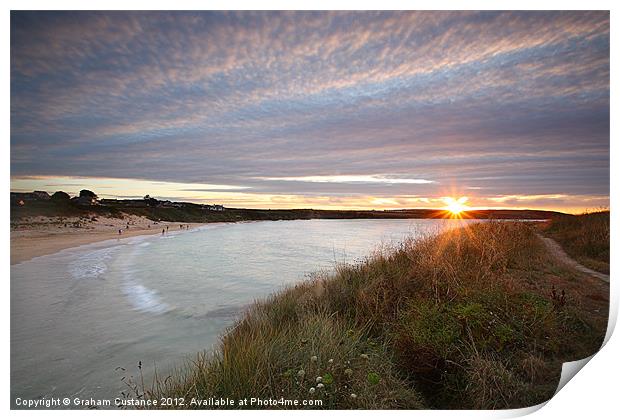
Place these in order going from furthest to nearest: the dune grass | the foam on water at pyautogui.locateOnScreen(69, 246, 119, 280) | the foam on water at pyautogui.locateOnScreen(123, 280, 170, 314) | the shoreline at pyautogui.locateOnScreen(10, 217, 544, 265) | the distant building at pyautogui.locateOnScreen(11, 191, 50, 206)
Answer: the foam on water at pyautogui.locateOnScreen(69, 246, 119, 280) → the foam on water at pyautogui.locateOnScreen(123, 280, 170, 314) → the shoreline at pyautogui.locateOnScreen(10, 217, 544, 265) → the distant building at pyautogui.locateOnScreen(11, 191, 50, 206) → the dune grass

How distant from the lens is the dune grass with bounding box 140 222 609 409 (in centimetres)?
222

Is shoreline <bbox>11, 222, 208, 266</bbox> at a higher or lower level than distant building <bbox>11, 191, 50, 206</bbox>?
lower

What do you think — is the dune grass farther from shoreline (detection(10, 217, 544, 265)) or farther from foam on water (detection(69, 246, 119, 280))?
foam on water (detection(69, 246, 119, 280))

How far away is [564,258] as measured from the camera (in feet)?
12.3

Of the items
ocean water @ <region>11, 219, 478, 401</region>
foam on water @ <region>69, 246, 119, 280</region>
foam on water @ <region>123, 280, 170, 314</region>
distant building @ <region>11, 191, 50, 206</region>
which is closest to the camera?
ocean water @ <region>11, 219, 478, 401</region>

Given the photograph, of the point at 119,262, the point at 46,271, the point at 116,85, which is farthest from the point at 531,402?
the point at 119,262

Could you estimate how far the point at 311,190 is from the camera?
14.0 feet

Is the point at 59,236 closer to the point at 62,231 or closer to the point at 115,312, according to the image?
the point at 62,231

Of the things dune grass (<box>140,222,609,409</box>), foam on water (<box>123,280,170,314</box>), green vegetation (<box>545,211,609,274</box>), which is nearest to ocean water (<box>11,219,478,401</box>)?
foam on water (<box>123,280,170,314</box>)

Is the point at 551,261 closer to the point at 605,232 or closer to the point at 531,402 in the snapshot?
the point at 605,232

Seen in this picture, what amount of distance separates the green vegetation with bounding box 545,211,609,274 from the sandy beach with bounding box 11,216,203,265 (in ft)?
15.5

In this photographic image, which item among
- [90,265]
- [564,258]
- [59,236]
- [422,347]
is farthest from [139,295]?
[564,258]

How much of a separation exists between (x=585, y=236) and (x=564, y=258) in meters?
0.37
